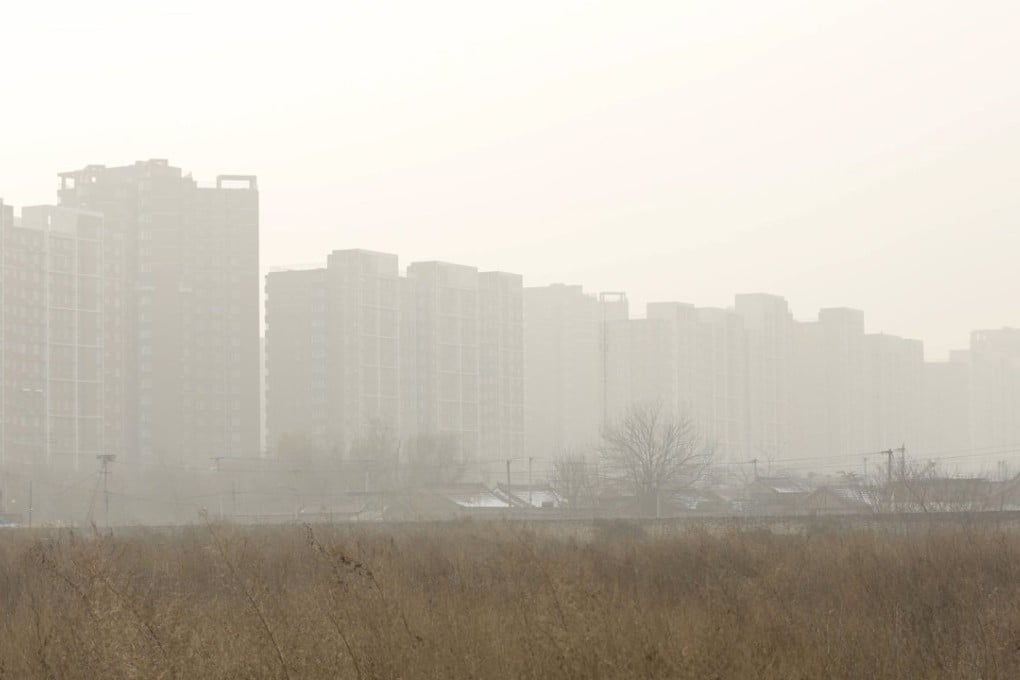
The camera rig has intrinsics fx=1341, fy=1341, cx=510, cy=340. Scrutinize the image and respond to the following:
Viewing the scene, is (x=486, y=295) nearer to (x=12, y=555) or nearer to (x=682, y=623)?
(x=12, y=555)

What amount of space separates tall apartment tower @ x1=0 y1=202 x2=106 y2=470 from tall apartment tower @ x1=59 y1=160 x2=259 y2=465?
366 centimetres

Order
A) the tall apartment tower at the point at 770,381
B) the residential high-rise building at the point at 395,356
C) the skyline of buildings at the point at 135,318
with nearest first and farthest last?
the skyline of buildings at the point at 135,318 → the residential high-rise building at the point at 395,356 → the tall apartment tower at the point at 770,381

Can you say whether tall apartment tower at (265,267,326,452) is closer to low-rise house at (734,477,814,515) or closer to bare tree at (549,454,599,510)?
bare tree at (549,454,599,510)

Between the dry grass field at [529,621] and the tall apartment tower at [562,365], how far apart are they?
11862cm

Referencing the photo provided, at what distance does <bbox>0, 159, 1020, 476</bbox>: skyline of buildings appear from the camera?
79562mm

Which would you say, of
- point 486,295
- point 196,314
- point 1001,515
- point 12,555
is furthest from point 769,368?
point 12,555

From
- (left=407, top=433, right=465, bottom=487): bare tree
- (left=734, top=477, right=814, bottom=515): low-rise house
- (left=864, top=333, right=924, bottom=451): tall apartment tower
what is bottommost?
(left=734, top=477, right=814, bottom=515): low-rise house

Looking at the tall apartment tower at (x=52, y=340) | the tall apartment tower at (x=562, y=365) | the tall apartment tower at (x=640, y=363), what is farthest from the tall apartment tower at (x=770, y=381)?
the tall apartment tower at (x=52, y=340)

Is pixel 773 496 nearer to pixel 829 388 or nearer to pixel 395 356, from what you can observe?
pixel 395 356

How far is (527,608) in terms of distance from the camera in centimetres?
948

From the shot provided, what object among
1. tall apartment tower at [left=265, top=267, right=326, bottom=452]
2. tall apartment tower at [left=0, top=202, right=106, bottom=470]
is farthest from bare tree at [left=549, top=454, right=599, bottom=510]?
tall apartment tower at [left=0, top=202, right=106, bottom=470]

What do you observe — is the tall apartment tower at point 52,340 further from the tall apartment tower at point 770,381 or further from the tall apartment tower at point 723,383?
the tall apartment tower at point 770,381

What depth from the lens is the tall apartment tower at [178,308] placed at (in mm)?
85250

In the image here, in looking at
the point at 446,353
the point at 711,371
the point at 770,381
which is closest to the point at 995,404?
the point at 770,381
